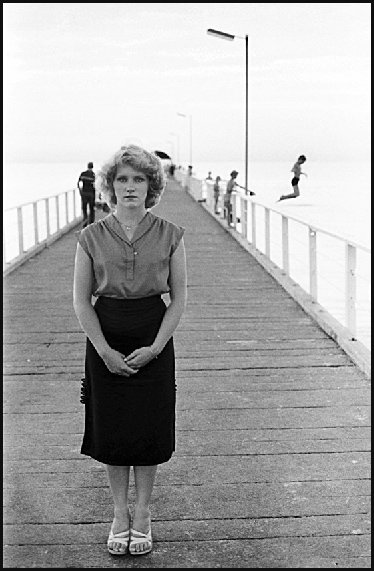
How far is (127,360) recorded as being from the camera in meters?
2.74

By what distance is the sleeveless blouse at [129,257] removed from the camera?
2740 millimetres

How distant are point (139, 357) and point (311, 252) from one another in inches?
201

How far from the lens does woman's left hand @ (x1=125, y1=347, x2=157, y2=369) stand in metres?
2.73

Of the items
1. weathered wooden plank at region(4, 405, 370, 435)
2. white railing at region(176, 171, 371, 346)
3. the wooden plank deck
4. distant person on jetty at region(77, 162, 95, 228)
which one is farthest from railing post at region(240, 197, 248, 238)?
weathered wooden plank at region(4, 405, 370, 435)

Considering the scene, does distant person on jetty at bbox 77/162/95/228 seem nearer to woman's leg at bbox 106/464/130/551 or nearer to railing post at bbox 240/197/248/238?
railing post at bbox 240/197/248/238

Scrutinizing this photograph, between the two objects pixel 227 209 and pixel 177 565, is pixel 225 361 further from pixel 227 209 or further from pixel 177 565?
pixel 227 209

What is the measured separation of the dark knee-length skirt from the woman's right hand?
0.11 feet

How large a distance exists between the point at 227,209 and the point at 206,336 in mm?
10181

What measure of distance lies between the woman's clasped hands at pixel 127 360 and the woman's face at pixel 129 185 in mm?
430

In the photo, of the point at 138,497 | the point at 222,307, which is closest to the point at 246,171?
the point at 222,307

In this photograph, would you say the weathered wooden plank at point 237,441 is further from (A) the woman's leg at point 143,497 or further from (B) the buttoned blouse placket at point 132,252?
(B) the buttoned blouse placket at point 132,252

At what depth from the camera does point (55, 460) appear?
3760 mm

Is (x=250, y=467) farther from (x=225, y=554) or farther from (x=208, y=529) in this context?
(x=225, y=554)

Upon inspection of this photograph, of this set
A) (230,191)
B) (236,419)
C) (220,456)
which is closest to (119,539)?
(220,456)
